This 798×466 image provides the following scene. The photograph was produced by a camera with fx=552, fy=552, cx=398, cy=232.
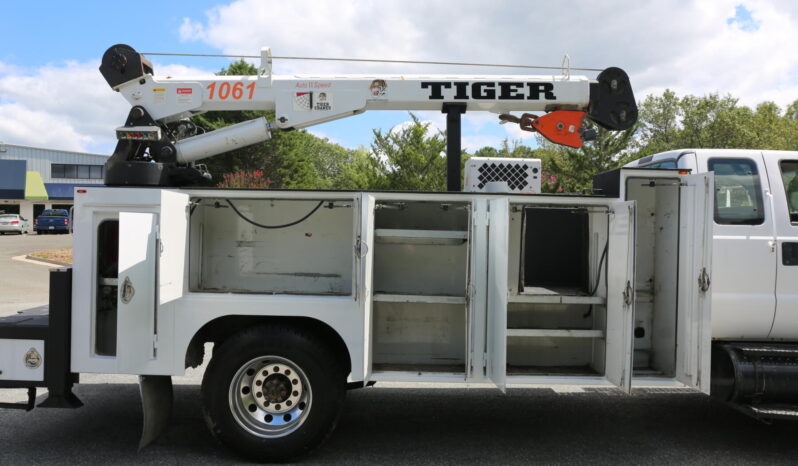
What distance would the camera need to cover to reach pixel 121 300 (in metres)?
3.98

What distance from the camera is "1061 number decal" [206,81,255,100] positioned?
486cm

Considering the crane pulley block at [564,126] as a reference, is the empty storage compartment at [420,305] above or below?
below

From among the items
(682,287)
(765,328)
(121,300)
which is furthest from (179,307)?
(765,328)

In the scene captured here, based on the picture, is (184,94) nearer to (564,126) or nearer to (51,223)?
(564,126)

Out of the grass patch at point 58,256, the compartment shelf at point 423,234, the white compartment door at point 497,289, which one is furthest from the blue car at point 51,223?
the white compartment door at point 497,289

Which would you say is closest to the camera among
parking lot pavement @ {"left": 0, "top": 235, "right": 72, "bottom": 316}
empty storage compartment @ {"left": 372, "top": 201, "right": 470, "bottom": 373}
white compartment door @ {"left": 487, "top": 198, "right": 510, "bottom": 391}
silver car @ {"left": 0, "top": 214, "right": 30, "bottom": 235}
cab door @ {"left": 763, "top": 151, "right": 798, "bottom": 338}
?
white compartment door @ {"left": 487, "top": 198, "right": 510, "bottom": 391}

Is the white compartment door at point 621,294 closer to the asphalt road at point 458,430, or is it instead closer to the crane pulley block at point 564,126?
the asphalt road at point 458,430

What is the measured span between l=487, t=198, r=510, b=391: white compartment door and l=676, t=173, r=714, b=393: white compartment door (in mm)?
1435

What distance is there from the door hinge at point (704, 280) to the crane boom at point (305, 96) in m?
1.50

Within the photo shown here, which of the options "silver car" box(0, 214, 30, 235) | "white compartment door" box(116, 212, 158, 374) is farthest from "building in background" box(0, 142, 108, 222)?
"white compartment door" box(116, 212, 158, 374)

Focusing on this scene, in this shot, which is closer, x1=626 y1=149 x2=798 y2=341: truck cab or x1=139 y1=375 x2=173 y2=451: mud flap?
x1=139 y1=375 x2=173 y2=451: mud flap

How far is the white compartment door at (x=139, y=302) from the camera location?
3.97m

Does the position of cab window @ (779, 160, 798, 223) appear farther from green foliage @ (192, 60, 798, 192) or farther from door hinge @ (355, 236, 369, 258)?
green foliage @ (192, 60, 798, 192)

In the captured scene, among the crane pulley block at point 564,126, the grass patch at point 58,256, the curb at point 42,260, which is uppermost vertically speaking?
the crane pulley block at point 564,126
